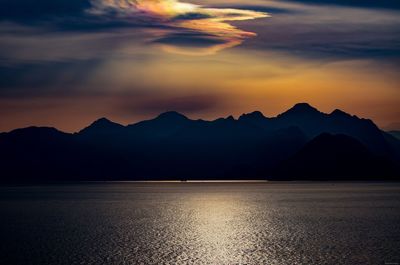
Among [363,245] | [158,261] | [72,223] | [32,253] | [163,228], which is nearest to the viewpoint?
[158,261]

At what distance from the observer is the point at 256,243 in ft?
329

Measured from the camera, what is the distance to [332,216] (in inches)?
6378

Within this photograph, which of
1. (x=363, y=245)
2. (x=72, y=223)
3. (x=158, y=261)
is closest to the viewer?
(x=158, y=261)

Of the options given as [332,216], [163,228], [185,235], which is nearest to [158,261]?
[185,235]

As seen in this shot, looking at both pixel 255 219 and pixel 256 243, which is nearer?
pixel 256 243

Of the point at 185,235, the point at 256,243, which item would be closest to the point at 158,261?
the point at 256,243

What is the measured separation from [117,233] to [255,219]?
167 ft

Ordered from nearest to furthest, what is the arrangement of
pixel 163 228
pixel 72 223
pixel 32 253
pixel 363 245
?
pixel 32 253 → pixel 363 245 → pixel 163 228 → pixel 72 223

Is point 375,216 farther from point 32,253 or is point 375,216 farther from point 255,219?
point 32,253

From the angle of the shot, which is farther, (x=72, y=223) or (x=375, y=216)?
(x=375, y=216)

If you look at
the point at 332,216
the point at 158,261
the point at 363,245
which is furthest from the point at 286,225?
the point at 158,261

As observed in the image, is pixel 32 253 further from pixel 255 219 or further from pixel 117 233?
pixel 255 219

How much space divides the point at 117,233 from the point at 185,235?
15.0 metres

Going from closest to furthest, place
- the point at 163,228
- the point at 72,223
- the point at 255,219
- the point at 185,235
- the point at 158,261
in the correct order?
1. the point at 158,261
2. the point at 185,235
3. the point at 163,228
4. the point at 72,223
5. the point at 255,219
